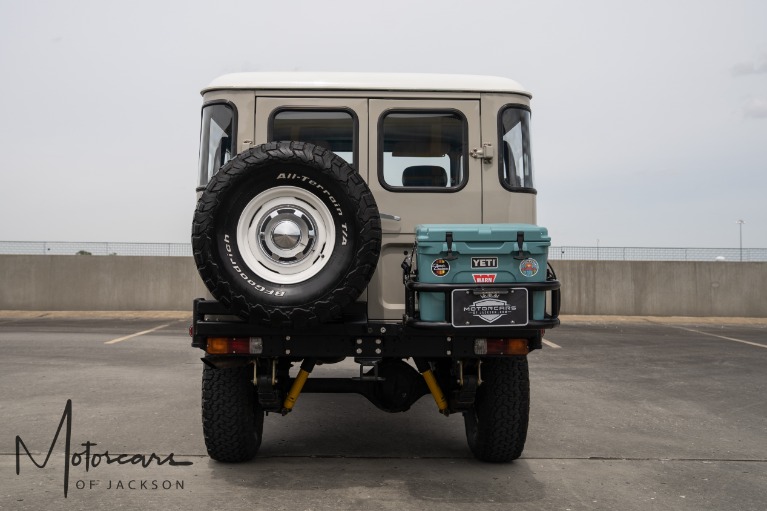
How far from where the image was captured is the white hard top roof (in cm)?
572

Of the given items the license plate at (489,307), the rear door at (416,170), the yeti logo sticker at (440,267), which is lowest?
the license plate at (489,307)

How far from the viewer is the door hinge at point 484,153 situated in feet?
19.0

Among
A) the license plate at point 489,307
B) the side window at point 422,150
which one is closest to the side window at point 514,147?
the side window at point 422,150

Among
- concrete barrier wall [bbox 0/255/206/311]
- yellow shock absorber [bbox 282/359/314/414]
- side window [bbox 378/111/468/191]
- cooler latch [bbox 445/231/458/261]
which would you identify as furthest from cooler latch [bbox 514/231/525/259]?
concrete barrier wall [bbox 0/255/206/311]

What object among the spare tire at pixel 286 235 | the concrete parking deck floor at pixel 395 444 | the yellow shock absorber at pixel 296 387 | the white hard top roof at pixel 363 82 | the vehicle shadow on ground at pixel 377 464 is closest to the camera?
the spare tire at pixel 286 235

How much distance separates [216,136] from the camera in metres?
5.77

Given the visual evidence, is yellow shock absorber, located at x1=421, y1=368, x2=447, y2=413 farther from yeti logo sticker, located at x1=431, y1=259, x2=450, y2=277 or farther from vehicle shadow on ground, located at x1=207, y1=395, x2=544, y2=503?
yeti logo sticker, located at x1=431, y1=259, x2=450, y2=277

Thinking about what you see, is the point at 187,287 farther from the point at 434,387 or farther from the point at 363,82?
the point at 434,387

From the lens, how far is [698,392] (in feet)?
30.1

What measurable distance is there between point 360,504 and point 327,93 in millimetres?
2802

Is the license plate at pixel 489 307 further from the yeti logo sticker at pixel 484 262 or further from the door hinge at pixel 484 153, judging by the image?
the door hinge at pixel 484 153

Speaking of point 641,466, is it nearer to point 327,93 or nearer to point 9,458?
point 327,93

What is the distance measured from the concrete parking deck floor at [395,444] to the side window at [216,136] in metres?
2.14

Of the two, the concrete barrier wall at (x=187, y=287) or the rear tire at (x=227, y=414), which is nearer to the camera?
the rear tire at (x=227, y=414)
